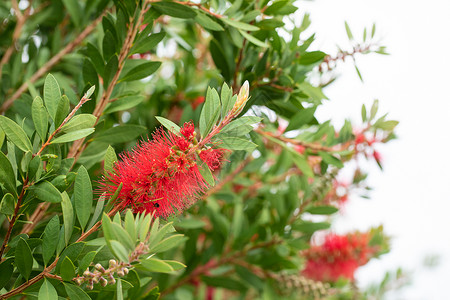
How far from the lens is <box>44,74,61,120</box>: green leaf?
1.63 feet

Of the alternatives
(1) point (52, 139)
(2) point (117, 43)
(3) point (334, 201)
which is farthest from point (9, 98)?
(3) point (334, 201)

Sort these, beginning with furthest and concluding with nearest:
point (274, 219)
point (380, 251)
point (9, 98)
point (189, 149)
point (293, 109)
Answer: point (380, 251) → point (274, 219) → point (9, 98) → point (293, 109) → point (189, 149)

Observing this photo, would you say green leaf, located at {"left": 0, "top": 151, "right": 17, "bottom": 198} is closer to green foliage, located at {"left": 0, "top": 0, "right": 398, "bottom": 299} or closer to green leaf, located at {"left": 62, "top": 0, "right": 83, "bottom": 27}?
green foliage, located at {"left": 0, "top": 0, "right": 398, "bottom": 299}

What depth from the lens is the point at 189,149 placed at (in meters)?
0.49

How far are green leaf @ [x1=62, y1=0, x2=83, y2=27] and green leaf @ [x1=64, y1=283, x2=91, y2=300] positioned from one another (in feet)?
2.20

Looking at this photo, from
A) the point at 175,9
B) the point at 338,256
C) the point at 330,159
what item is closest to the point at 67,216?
the point at 175,9

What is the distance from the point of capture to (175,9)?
2.12 ft

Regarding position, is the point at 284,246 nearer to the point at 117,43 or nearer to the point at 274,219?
the point at 274,219

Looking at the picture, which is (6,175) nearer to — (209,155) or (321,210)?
(209,155)

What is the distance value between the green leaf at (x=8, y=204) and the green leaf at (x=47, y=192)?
2 centimetres

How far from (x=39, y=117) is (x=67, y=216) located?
0.12 metres

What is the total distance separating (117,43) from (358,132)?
1.61 feet

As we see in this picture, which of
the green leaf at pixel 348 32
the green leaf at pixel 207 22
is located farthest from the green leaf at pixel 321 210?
the green leaf at pixel 207 22

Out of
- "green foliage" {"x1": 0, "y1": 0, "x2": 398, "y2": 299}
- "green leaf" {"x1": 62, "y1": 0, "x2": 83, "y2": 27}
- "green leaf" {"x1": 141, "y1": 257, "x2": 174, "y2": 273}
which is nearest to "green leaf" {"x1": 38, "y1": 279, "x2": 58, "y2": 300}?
"green foliage" {"x1": 0, "y1": 0, "x2": 398, "y2": 299}
